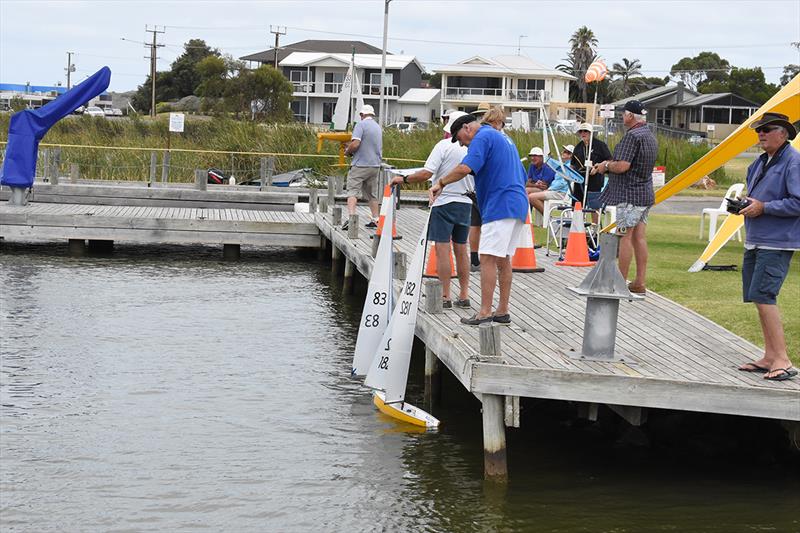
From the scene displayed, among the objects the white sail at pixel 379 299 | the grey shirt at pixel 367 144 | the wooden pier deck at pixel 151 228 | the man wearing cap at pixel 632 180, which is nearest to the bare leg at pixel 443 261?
the white sail at pixel 379 299

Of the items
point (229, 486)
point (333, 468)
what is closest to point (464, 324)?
point (333, 468)

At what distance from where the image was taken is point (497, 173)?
925 centimetres

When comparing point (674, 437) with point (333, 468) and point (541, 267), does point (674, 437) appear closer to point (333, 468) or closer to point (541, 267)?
point (333, 468)

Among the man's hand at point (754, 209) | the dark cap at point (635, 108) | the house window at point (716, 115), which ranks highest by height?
the house window at point (716, 115)

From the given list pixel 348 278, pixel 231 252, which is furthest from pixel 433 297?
pixel 231 252

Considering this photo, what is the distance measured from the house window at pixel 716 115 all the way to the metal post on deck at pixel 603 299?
80327 millimetres

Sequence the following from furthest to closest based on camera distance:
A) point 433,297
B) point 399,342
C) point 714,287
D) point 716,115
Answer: point 716,115
point 714,287
point 433,297
point 399,342

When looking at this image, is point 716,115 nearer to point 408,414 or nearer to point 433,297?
point 433,297

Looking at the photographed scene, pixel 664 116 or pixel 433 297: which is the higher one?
pixel 664 116

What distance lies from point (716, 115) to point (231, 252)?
71.0 meters

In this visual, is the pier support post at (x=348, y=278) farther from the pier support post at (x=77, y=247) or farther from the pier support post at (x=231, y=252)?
the pier support post at (x=77, y=247)

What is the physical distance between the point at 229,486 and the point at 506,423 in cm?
187

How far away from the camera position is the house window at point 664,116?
9294cm

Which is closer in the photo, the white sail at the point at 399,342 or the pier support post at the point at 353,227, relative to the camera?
the white sail at the point at 399,342
